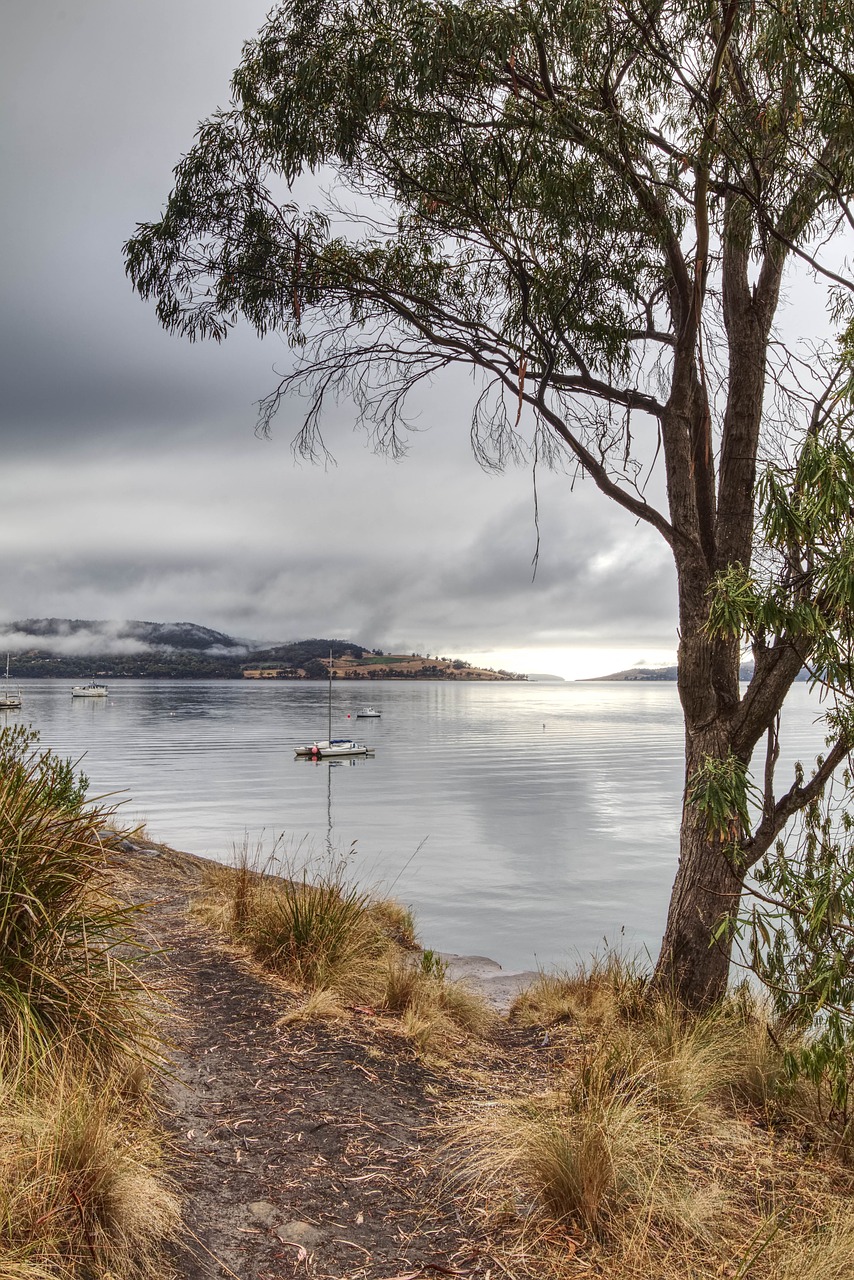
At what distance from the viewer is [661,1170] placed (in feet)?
11.3

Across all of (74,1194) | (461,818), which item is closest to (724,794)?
(74,1194)

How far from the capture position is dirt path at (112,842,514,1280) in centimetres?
299

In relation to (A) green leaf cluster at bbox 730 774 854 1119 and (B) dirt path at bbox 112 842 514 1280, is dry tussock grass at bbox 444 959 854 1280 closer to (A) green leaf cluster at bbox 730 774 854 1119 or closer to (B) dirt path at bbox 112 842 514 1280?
(B) dirt path at bbox 112 842 514 1280

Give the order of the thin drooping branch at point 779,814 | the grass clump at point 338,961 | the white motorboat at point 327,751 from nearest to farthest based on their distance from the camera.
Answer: the thin drooping branch at point 779,814 < the grass clump at point 338,961 < the white motorboat at point 327,751

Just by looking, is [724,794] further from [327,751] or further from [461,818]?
[327,751]

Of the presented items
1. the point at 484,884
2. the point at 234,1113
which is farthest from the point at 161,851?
the point at 484,884

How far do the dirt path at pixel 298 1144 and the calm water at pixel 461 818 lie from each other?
2.02m

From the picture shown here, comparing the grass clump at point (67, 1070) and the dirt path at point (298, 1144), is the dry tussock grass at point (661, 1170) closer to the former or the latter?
the dirt path at point (298, 1144)

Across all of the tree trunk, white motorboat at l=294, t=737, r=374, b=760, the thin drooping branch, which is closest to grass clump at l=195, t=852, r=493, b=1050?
the tree trunk

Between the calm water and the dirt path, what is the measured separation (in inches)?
79.7

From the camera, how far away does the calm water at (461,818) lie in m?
16.8

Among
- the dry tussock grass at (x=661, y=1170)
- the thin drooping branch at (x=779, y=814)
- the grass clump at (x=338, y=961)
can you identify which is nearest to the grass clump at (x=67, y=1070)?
the dry tussock grass at (x=661, y=1170)

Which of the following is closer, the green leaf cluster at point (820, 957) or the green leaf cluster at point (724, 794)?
the green leaf cluster at point (820, 957)

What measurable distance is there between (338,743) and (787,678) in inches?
1859
